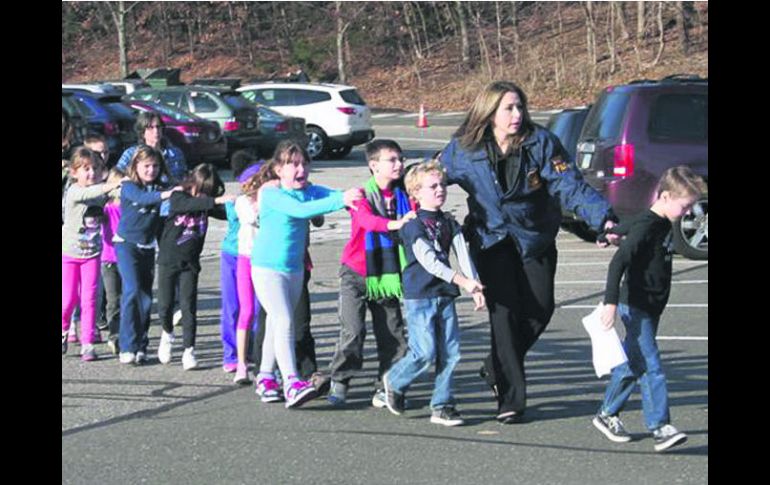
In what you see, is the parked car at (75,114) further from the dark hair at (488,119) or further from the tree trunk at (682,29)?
the tree trunk at (682,29)

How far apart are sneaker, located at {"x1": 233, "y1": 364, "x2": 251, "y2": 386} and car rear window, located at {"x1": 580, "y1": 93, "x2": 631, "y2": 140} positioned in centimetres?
692

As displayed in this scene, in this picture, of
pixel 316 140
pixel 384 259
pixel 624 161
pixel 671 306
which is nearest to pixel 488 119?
pixel 384 259

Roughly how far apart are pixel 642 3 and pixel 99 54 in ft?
79.8

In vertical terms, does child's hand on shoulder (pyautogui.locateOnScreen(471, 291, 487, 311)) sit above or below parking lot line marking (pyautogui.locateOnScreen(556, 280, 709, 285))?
above

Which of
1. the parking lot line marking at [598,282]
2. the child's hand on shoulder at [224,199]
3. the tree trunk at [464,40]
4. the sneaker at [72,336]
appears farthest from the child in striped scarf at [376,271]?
the tree trunk at [464,40]

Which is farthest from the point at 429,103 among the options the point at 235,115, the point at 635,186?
the point at 635,186

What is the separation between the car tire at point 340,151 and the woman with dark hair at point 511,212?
2393cm

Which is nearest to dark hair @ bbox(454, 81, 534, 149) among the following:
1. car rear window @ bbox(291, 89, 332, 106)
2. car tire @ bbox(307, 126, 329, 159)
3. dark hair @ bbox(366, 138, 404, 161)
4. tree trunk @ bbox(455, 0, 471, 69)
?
dark hair @ bbox(366, 138, 404, 161)

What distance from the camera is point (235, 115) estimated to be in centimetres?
2866

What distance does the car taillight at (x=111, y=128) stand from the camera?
24.8m

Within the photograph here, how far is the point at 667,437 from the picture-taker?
7.23m

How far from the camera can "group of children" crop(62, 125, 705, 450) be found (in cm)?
745

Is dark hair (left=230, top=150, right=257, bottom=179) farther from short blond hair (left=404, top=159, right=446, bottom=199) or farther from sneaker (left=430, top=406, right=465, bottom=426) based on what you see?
sneaker (left=430, top=406, right=465, bottom=426)

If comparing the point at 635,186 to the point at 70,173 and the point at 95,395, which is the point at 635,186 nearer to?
the point at 70,173
